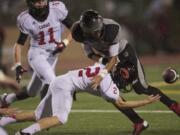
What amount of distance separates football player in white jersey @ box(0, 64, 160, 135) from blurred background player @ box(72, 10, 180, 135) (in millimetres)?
109

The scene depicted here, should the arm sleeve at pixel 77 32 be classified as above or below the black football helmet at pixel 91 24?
below

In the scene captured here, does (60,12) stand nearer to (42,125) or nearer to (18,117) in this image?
(18,117)

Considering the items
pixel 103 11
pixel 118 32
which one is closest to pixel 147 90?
pixel 118 32

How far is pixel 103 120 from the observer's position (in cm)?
1004

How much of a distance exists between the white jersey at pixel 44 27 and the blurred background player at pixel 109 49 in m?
1.31

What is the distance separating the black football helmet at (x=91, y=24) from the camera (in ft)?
26.7

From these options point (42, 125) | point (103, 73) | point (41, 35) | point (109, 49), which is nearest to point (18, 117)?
point (42, 125)

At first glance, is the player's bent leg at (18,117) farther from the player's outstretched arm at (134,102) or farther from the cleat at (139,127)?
the cleat at (139,127)

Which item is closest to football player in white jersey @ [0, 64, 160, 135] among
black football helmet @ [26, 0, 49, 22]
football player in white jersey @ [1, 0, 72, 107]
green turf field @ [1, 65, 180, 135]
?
green turf field @ [1, 65, 180, 135]

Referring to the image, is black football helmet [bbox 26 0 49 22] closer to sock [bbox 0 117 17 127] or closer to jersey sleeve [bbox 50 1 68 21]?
jersey sleeve [bbox 50 1 68 21]

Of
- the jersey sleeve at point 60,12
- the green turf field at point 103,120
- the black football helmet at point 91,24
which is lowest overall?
the green turf field at point 103,120

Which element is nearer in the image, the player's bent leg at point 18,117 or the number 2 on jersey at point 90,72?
the number 2 on jersey at point 90,72

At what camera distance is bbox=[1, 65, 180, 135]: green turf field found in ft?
29.9

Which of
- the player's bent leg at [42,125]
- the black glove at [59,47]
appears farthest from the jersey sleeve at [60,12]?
the player's bent leg at [42,125]
